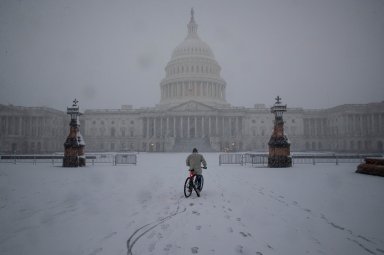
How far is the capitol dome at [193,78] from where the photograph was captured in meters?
101

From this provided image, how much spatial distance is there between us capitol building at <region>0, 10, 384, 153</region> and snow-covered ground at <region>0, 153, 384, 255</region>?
207 feet

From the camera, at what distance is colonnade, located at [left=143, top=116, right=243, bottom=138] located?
88.1 metres

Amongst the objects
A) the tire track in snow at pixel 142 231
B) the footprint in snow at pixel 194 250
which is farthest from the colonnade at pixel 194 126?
the footprint in snow at pixel 194 250

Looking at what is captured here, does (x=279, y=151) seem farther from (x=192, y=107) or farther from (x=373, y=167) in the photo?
(x=192, y=107)

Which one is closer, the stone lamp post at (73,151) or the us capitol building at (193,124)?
the stone lamp post at (73,151)

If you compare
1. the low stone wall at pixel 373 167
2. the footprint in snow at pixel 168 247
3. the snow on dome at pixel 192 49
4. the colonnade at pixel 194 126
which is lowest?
the footprint in snow at pixel 168 247

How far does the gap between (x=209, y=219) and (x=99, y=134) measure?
95850 millimetres

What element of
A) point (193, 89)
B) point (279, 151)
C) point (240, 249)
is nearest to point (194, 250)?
point (240, 249)

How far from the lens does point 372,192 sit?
11.7m

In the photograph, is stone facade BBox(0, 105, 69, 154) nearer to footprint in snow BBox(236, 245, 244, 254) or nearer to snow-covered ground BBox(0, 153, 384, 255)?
snow-covered ground BBox(0, 153, 384, 255)

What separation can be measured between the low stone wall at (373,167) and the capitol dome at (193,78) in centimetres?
7953

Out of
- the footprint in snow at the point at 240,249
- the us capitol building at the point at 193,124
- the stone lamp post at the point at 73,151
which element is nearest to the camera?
the footprint in snow at the point at 240,249

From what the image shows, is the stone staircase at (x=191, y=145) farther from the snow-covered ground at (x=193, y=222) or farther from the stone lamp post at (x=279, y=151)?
the snow-covered ground at (x=193, y=222)

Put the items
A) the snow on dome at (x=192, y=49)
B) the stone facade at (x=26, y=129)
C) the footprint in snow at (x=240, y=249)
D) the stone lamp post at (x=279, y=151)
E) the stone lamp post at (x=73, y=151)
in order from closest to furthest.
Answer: the footprint in snow at (x=240, y=249) → the stone lamp post at (x=279, y=151) → the stone lamp post at (x=73, y=151) → the stone facade at (x=26, y=129) → the snow on dome at (x=192, y=49)
